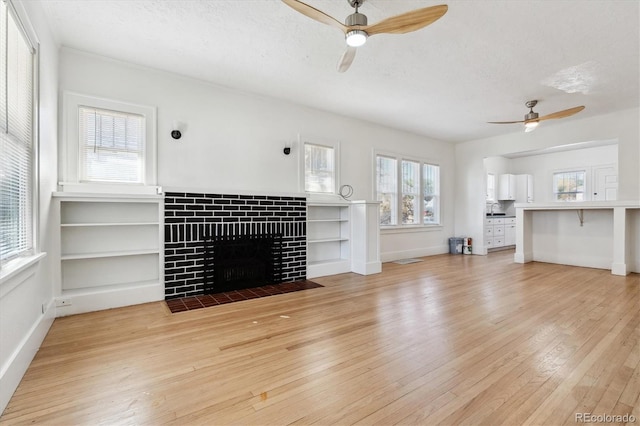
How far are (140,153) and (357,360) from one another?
3442 millimetres

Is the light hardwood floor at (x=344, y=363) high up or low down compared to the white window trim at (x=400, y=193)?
down

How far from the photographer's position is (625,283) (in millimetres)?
4383

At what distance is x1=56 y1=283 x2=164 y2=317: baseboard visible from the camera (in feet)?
10.2

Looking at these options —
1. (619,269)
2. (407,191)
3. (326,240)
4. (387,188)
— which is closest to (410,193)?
(407,191)

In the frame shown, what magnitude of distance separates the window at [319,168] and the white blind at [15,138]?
345 centimetres

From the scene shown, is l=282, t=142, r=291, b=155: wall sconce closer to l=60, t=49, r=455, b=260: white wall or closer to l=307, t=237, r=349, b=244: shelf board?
l=60, t=49, r=455, b=260: white wall

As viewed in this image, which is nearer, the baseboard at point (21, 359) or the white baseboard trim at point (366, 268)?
the baseboard at point (21, 359)

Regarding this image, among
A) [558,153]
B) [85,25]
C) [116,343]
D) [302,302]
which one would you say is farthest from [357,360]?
[558,153]

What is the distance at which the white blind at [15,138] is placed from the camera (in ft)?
6.01

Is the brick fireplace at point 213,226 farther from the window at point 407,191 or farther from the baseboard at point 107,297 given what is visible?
the window at point 407,191

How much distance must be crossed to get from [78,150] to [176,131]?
3.45 feet

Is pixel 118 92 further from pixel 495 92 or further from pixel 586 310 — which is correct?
pixel 586 310

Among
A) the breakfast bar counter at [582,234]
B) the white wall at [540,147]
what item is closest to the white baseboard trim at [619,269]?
the breakfast bar counter at [582,234]

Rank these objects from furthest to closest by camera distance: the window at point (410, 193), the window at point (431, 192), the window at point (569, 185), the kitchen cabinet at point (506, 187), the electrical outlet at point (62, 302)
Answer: the kitchen cabinet at point (506, 187), the window at point (569, 185), the window at point (431, 192), the window at point (410, 193), the electrical outlet at point (62, 302)
